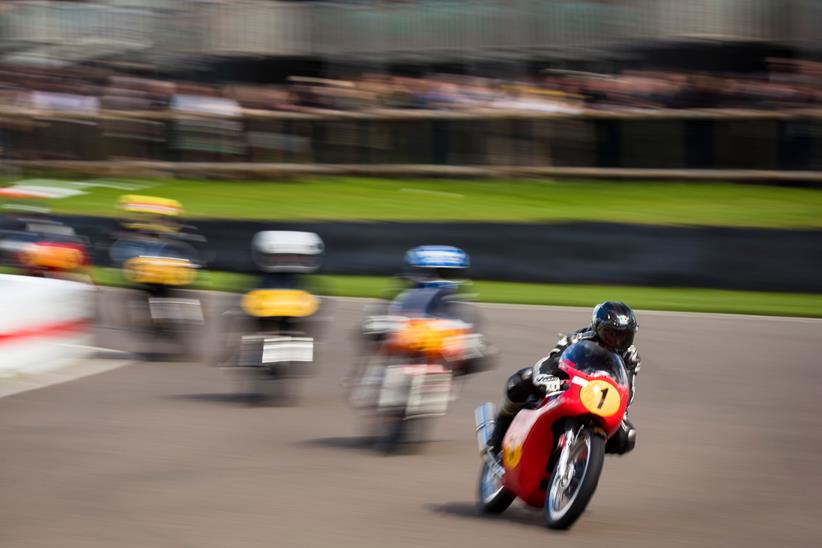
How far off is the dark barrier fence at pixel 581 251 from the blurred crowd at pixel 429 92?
18.5 feet

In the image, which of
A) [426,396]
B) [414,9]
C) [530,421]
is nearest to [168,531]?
[530,421]

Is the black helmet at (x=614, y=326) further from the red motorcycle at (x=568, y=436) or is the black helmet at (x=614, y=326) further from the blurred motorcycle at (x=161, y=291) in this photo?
the blurred motorcycle at (x=161, y=291)

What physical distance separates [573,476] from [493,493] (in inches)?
28.1

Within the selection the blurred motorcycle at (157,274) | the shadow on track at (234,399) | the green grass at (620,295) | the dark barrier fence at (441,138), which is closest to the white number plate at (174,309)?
the blurred motorcycle at (157,274)

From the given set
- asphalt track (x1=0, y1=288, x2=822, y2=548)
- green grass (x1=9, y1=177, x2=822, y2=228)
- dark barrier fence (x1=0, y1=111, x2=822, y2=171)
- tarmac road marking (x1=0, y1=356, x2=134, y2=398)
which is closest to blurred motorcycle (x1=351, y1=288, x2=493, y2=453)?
asphalt track (x1=0, y1=288, x2=822, y2=548)

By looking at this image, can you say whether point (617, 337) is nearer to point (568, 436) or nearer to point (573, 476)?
point (568, 436)

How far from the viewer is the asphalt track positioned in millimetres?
6387

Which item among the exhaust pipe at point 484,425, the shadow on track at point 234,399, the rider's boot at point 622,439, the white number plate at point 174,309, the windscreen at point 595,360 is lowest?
the shadow on track at point 234,399

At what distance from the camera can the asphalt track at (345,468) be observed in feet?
21.0

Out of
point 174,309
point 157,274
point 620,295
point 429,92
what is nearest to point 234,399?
point 174,309

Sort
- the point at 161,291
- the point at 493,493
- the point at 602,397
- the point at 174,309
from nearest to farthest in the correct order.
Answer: the point at 602,397
the point at 493,493
the point at 174,309
the point at 161,291

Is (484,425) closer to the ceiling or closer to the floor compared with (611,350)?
closer to the floor

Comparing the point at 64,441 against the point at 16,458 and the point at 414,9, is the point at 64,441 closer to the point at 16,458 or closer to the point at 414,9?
the point at 16,458

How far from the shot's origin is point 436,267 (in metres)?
8.69
